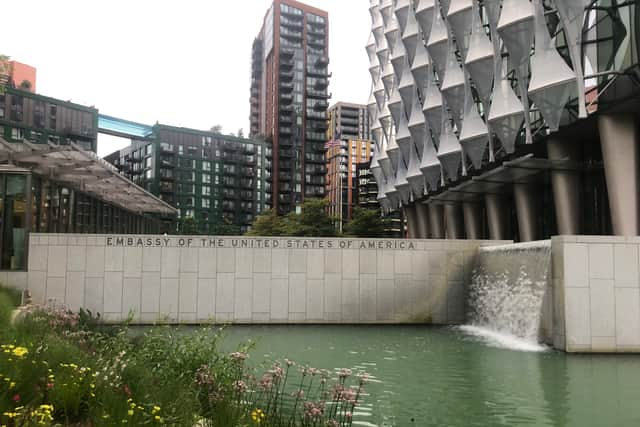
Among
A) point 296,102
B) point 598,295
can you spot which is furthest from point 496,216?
point 296,102

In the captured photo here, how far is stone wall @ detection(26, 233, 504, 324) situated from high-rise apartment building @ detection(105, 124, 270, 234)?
9749 cm

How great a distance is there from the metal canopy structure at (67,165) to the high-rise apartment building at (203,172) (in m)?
85.6

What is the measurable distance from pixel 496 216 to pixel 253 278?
97.4 ft

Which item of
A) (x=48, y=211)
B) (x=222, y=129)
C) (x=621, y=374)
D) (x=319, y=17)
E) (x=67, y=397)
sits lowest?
(x=621, y=374)

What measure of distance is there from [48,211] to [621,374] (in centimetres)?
2504

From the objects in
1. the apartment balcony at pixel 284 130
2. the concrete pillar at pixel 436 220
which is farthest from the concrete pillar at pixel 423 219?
the apartment balcony at pixel 284 130

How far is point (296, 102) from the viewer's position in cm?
13375

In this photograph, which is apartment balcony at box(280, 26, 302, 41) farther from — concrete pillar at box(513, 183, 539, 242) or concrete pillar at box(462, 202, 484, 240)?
concrete pillar at box(513, 183, 539, 242)

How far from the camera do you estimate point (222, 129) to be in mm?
146000

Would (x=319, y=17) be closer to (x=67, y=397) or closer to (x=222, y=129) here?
(x=222, y=129)

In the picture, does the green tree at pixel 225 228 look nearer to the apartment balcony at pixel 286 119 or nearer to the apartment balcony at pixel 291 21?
the apartment balcony at pixel 286 119

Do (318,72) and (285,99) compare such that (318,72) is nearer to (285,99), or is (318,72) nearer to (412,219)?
(285,99)

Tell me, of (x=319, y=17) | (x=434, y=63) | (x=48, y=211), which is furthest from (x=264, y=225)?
(x=319, y=17)

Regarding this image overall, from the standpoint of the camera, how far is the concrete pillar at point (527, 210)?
42.2 m
